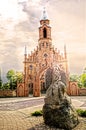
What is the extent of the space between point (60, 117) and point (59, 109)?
0.32 m

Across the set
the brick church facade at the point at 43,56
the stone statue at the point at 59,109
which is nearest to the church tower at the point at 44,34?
the brick church facade at the point at 43,56

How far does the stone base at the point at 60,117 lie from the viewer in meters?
7.99

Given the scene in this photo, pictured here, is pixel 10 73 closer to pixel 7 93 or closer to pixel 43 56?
pixel 43 56

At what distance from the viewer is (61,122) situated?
8.03 meters

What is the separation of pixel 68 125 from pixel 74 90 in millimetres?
26902

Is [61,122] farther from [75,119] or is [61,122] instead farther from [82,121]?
[82,121]

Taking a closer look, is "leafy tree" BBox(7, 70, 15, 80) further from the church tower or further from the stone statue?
the stone statue

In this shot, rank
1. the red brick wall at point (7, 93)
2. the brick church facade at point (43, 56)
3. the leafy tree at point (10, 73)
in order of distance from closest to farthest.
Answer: the red brick wall at point (7, 93)
the brick church facade at point (43, 56)
the leafy tree at point (10, 73)

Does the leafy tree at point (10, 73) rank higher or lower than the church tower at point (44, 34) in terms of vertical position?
lower

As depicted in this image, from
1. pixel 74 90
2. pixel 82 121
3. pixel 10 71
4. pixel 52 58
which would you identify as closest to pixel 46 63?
pixel 52 58

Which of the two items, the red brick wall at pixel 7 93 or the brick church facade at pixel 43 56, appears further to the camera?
the brick church facade at pixel 43 56

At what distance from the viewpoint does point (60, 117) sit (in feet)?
26.7

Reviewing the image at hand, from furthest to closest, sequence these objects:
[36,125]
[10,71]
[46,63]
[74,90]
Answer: [10,71] → [46,63] → [74,90] → [36,125]

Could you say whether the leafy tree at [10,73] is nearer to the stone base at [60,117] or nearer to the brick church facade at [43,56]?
the brick church facade at [43,56]
